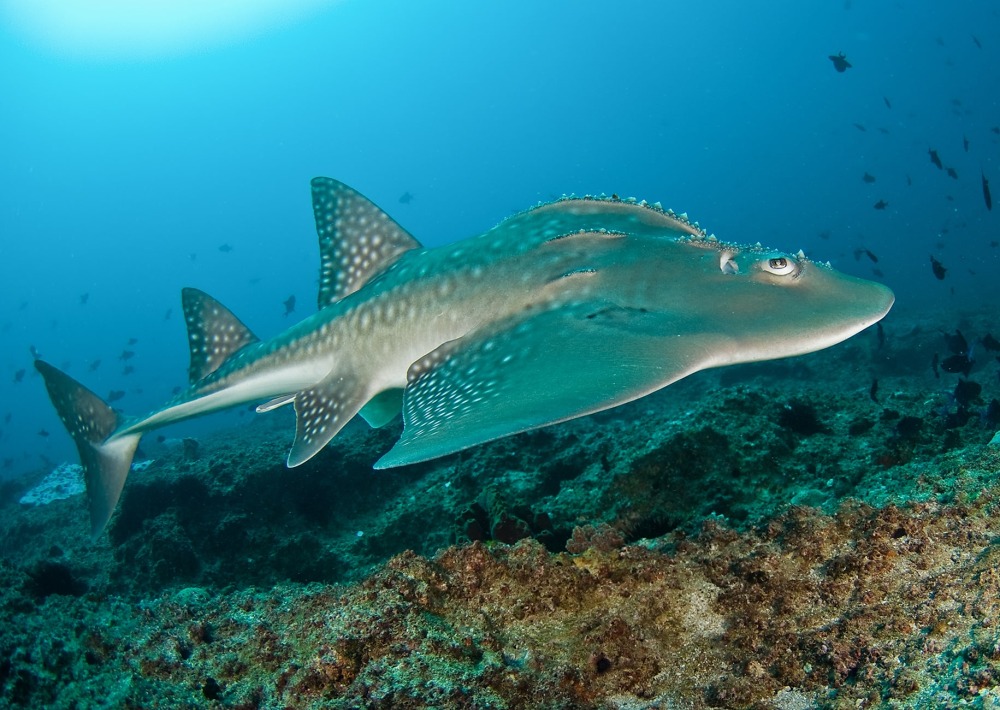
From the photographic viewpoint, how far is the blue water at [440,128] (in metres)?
123

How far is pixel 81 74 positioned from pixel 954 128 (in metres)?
202

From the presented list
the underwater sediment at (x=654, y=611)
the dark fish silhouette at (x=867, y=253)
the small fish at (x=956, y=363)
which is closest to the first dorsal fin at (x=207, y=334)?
the underwater sediment at (x=654, y=611)

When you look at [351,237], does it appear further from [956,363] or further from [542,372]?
[956,363]

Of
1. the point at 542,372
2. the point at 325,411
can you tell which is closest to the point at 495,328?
the point at 542,372

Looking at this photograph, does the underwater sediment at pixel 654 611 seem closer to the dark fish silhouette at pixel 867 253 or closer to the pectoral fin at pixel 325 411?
the pectoral fin at pixel 325 411

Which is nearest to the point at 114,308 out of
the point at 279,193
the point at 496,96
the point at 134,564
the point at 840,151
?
the point at 279,193

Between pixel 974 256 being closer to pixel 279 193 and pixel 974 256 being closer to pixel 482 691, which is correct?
pixel 482 691

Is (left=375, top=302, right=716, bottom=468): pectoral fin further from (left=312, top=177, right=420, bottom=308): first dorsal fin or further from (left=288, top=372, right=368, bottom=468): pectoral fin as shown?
(left=312, top=177, right=420, bottom=308): first dorsal fin

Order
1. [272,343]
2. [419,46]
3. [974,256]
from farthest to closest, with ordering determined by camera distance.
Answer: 1. [419,46]
2. [974,256]
3. [272,343]

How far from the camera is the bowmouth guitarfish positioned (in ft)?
8.87

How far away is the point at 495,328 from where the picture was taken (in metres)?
3.74

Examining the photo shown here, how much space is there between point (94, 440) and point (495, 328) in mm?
4801

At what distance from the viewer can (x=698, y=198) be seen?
142 metres

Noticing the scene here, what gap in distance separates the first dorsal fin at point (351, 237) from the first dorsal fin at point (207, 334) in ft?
4.76
